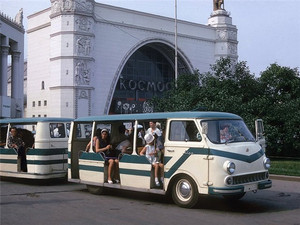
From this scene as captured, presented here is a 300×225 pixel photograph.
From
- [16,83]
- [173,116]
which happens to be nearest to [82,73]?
[16,83]

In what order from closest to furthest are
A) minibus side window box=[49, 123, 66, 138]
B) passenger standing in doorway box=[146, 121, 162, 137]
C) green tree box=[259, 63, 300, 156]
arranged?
passenger standing in doorway box=[146, 121, 162, 137] → minibus side window box=[49, 123, 66, 138] → green tree box=[259, 63, 300, 156]

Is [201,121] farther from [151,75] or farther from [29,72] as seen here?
[151,75]

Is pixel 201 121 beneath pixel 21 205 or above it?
above

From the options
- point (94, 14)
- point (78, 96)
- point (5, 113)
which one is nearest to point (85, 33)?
point (94, 14)

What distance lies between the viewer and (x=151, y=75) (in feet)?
232

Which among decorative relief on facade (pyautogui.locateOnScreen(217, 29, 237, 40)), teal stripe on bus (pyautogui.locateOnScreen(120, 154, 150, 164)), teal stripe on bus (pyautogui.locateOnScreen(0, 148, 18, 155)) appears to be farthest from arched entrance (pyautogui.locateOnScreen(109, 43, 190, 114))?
teal stripe on bus (pyautogui.locateOnScreen(120, 154, 150, 164))

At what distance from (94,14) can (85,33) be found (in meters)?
3.98

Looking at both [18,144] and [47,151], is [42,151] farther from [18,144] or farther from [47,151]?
[18,144]

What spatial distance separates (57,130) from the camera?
49.0 ft

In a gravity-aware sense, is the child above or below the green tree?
below

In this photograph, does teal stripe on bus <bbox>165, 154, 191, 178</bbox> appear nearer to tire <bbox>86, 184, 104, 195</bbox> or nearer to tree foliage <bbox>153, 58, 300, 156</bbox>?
tire <bbox>86, 184, 104, 195</bbox>

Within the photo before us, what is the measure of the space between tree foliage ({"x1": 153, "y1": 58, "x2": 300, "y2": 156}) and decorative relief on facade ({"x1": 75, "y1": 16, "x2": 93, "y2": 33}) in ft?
81.1

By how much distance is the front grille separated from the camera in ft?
32.0

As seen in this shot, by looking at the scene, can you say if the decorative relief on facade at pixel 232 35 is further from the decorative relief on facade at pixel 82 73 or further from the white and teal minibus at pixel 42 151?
the white and teal minibus at pixel 42 151
